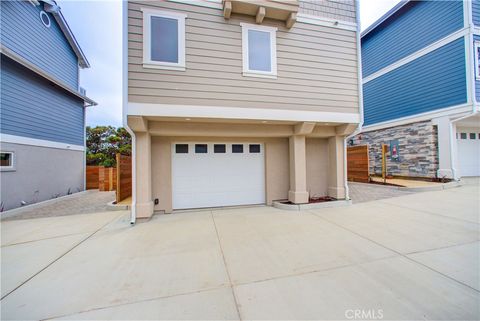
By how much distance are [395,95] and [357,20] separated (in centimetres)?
651

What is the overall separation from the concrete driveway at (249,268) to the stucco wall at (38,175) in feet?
7.33

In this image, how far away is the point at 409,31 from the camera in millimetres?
9180

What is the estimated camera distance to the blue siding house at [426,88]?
7.34 m

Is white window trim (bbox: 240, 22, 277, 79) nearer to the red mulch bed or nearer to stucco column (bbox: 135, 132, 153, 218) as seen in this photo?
stucco column (bbox: 135, 132, 153, 218)

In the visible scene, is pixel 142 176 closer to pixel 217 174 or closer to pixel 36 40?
pixel 217 174

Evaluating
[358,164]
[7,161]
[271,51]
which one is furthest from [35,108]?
[358,164]

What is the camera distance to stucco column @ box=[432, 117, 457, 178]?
7.64 m

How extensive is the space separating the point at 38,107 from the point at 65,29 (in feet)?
13.8

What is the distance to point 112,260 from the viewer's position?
2787 mm

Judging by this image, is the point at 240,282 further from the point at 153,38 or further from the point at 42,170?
the point at 42,170

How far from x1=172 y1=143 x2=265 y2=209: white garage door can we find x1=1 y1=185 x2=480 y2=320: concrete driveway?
43.2 inches

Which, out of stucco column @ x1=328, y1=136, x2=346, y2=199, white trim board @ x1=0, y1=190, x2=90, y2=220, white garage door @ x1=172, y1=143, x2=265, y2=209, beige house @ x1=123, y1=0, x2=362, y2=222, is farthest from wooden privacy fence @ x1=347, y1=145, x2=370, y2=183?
white trim board @ x1=0, y1=190, x2=90, y2=220

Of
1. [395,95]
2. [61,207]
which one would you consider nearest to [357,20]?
[395,95]

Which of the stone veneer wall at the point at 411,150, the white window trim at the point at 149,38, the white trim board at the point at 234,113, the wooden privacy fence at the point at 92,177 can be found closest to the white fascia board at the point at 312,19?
the white window trim at the point at 149,38
